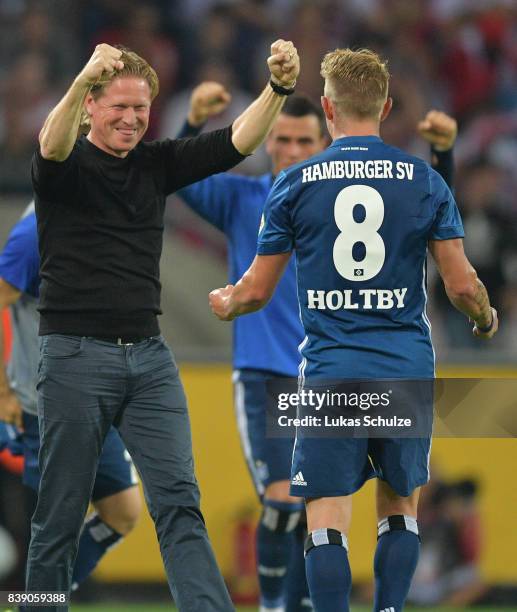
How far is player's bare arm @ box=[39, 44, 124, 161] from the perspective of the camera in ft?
14.0

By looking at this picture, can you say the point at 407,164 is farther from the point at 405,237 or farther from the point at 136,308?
the point at 136,308

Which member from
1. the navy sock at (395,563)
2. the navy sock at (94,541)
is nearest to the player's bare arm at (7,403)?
the navy sock at (94,541)

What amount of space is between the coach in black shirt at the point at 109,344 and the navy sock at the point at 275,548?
4.76 ft

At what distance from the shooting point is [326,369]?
→ 14.7ft

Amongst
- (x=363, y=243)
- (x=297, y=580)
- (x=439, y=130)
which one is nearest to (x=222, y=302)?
(x=363, y=243)

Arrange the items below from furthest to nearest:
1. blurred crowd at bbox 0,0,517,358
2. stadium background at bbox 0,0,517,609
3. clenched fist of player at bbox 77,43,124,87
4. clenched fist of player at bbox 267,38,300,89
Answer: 1. blurred crowd at bbox 0,0,517,358
2. stadium background at bbox 0,0,517,609
3. clenched fist of player at bbox 267,38,300,89
4. clenched fist of player at bbox 77,43,124,87

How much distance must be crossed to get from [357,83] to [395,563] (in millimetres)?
1747

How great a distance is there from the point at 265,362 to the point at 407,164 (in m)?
1.88

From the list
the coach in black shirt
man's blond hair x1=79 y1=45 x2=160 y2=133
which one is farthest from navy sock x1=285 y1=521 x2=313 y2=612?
man's blond hair x1=79 y1=45 x2=160 y2=133

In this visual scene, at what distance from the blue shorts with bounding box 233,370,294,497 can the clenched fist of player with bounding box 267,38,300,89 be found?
1949mm

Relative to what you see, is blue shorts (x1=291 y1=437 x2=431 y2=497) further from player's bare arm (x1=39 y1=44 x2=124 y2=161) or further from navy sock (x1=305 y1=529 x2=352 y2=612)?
player's bare arm (x1=39 y1=44 x2=124 y2=161)

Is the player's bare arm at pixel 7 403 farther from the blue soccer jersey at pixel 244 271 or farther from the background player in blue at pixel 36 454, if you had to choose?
the blue soccer jersey at pixel 244 271

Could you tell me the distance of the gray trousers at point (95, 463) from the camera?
4.49 m

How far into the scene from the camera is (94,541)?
18.9 feet
